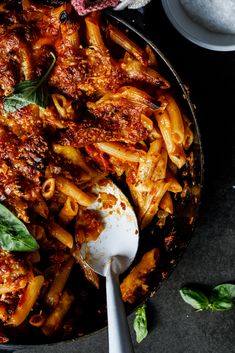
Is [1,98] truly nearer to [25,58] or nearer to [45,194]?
[25,58]

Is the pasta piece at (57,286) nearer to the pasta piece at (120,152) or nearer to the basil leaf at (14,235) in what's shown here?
the basil leaf at (14,235)

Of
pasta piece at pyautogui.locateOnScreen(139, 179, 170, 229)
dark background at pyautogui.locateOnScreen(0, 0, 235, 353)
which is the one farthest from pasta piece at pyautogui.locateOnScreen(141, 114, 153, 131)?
dark background at pyautogui.locateOnScreen(0, 0, 235, 353)

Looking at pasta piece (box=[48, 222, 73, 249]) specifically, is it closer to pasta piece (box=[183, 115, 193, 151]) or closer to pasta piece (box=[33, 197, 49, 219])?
pasta piece (box=[33, 197, 49, 219])

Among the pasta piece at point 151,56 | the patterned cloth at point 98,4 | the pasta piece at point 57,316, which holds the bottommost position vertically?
the pasta piece at point 57,316

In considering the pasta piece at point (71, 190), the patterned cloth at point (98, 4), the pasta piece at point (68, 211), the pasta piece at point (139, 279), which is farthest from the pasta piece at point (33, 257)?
the patterned cloth at point (98, 4)

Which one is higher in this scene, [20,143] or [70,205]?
[20,143]

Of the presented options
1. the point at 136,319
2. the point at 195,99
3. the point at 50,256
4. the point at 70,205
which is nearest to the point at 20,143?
the point at 70,205
